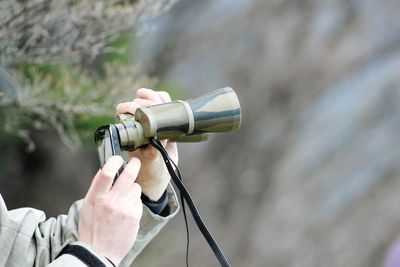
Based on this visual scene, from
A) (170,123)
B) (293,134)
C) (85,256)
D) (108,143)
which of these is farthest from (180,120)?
(293,134)

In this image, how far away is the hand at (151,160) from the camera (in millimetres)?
1127

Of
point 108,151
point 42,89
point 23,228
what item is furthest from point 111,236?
point 42,89

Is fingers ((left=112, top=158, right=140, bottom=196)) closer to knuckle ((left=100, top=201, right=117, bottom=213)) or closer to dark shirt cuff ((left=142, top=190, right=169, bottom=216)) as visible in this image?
knuckle ((left=100, top=201, right=117, bottom=213))

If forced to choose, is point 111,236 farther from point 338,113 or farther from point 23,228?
point 338,113

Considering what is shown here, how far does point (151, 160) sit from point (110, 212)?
0.24 m

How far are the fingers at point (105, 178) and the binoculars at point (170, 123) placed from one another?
52 millimetres

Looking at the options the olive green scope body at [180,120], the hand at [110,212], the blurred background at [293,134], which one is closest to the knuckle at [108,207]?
the hand at [110,212]

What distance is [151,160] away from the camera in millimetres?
1150

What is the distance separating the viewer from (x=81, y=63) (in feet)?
7.97

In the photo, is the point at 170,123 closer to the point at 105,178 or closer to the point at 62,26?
the point at 105,178

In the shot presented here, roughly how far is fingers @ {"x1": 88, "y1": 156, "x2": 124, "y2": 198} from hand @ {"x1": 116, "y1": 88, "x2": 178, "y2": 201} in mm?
185

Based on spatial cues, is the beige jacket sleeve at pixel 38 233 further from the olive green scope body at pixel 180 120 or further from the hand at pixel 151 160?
the olive green scope body at pixel 180 120

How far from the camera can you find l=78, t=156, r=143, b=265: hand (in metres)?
0.92

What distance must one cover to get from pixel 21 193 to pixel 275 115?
1283mm
